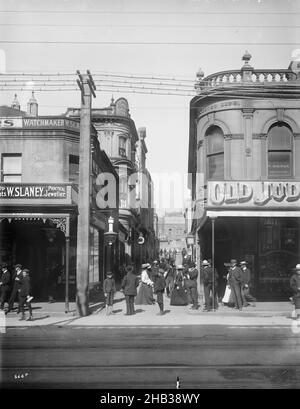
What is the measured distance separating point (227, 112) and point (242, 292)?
8100 mm

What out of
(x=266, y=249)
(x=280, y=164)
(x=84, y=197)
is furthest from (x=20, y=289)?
(x=280, y=164)

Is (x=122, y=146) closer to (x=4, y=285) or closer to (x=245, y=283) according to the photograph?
(x=245, y=283)

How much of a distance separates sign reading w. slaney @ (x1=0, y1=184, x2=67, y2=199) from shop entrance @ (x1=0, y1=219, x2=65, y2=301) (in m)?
3.16

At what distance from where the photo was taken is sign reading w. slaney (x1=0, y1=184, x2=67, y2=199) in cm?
1811

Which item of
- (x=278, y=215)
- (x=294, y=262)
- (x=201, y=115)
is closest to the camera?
(x=278, y=215)

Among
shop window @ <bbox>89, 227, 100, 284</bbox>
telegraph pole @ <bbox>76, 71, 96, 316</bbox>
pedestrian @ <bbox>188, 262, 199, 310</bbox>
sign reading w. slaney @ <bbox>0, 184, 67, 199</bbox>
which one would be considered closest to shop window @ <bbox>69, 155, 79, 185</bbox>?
sign reading w. slaney @ <bbox>0, 184, 67, 199</bbox>

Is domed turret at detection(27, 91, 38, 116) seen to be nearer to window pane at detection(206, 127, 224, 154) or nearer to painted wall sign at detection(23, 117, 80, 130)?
painted wall sign at detection(23, 117, 80, 130)

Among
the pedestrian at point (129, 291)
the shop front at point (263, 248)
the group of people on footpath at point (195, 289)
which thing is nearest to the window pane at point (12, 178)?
the group of people on footpath at point (195, 289)

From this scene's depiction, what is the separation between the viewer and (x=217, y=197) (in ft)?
57.7

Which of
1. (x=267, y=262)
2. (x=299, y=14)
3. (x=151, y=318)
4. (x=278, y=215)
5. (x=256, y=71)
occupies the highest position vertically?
(x=256, y=71)

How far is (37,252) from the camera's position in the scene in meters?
22.3
